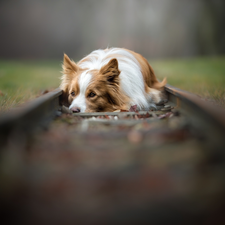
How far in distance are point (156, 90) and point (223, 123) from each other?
10.7 ft

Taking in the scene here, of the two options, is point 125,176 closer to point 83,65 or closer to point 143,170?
point 143,170

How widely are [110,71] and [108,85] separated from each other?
21 centimetres

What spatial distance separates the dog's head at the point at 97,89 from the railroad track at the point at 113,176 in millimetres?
1822

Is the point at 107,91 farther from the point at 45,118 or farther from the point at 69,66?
the point at 45,118

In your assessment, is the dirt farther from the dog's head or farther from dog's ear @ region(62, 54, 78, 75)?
dog's ear @ region(62, 54, 78, 75)

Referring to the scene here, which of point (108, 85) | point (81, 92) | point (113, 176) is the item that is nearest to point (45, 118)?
point (81, 92)

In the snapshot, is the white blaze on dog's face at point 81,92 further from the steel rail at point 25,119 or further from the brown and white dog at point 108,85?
the steel rail at point 25,119

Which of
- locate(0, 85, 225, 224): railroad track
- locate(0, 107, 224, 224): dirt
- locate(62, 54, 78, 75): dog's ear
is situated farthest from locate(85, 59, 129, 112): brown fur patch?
locate(0, 107, 224, 224): dirt

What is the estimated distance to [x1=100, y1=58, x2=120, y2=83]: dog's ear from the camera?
3.76 m

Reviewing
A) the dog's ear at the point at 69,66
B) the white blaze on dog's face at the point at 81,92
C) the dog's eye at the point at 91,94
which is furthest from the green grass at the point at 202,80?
the dog's ear at the point at 69,66

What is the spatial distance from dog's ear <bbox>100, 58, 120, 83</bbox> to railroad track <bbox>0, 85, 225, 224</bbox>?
2.08 metres

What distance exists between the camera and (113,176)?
1.28 m

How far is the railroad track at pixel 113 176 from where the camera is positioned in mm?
1110

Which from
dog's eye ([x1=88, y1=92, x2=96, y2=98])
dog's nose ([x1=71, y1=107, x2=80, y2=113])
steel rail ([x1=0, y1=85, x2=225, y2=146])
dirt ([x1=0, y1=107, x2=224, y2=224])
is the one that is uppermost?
steel rail ([x1=0, y1=85, x2=225, y2=146])
